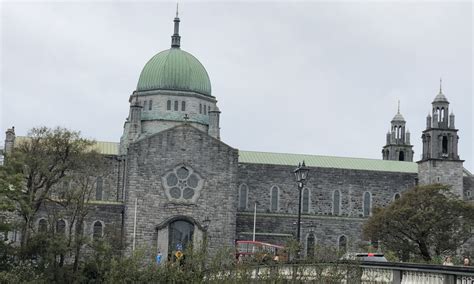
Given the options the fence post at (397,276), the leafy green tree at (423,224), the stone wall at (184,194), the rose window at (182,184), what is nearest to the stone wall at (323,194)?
the stone wall at (184,194)

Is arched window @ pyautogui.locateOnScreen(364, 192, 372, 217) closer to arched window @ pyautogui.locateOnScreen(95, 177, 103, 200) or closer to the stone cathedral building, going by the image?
the stone cathedral building

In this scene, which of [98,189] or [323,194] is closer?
[98,189]

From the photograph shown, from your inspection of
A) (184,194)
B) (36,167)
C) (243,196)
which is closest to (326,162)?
(243,196)

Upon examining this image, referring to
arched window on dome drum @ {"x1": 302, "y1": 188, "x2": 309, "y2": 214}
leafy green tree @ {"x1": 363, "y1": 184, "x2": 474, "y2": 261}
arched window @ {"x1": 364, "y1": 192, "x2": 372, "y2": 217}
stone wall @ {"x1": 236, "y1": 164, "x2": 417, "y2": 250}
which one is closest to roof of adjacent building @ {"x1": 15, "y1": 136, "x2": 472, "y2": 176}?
stone wall @ {"x1": 236, "y1": 164, "x2": 417, "y2": 250}

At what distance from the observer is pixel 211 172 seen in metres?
79.4

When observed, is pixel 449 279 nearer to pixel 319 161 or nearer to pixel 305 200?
pixel 305 200

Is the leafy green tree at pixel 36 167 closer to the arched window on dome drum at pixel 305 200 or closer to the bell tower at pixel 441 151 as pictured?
the arched window on dome drum at pixel 305 200

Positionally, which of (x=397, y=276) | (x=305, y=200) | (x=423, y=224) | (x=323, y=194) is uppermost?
(x=323, y=194)

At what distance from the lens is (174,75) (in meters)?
93.5

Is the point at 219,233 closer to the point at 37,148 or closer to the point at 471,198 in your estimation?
the point at 37,148

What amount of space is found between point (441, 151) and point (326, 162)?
10.4 metres

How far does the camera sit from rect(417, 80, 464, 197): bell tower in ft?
300

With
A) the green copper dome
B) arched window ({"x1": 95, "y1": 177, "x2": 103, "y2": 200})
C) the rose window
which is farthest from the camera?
the green copper dome

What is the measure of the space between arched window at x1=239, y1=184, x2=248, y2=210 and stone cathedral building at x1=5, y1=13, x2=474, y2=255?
0.15m
